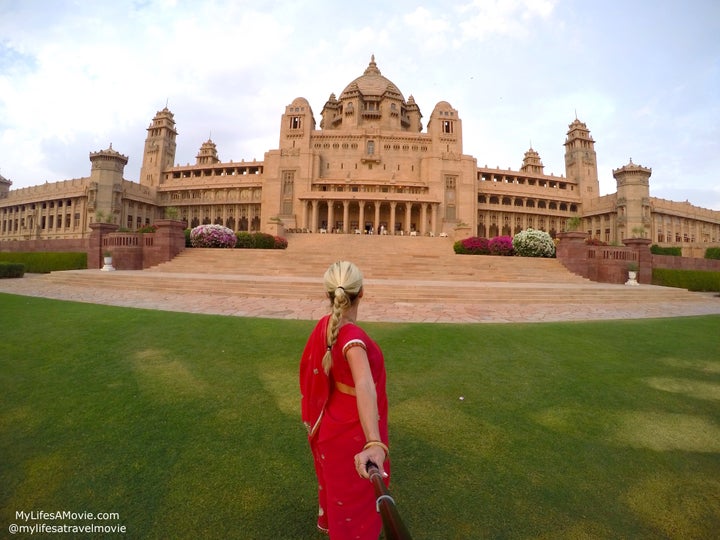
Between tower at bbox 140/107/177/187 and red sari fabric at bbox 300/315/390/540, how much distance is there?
7695cm

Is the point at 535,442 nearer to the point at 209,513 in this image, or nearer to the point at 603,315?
the point at 209,513

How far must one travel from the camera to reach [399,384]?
4.36 m

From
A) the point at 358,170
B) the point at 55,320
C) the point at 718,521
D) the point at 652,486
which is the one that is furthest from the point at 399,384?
the point at 358,170

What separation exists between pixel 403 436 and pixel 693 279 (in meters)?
24.4

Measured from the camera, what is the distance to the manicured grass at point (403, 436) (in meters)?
2.26

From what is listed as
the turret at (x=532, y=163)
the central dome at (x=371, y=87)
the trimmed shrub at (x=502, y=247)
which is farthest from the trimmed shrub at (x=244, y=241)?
the turret at (x=532, y=163)

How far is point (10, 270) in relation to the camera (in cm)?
1830

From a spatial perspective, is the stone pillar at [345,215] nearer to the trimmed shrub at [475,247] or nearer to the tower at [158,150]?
the trimmed shrub at [475,247]

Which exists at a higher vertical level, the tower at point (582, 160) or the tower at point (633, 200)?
the tower at point (582, 160)

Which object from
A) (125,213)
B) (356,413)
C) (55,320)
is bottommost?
(55,320)

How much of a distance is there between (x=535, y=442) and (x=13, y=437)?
4689mm

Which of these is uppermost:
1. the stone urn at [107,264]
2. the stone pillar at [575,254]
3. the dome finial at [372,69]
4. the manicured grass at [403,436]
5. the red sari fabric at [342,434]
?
the dome finial at [372,69]

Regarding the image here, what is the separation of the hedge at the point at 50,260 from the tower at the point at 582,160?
236ft

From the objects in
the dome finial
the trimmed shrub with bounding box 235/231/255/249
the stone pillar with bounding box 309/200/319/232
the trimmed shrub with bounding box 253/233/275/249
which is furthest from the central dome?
the trimmed shrub with bounding box 235/231/255/249
